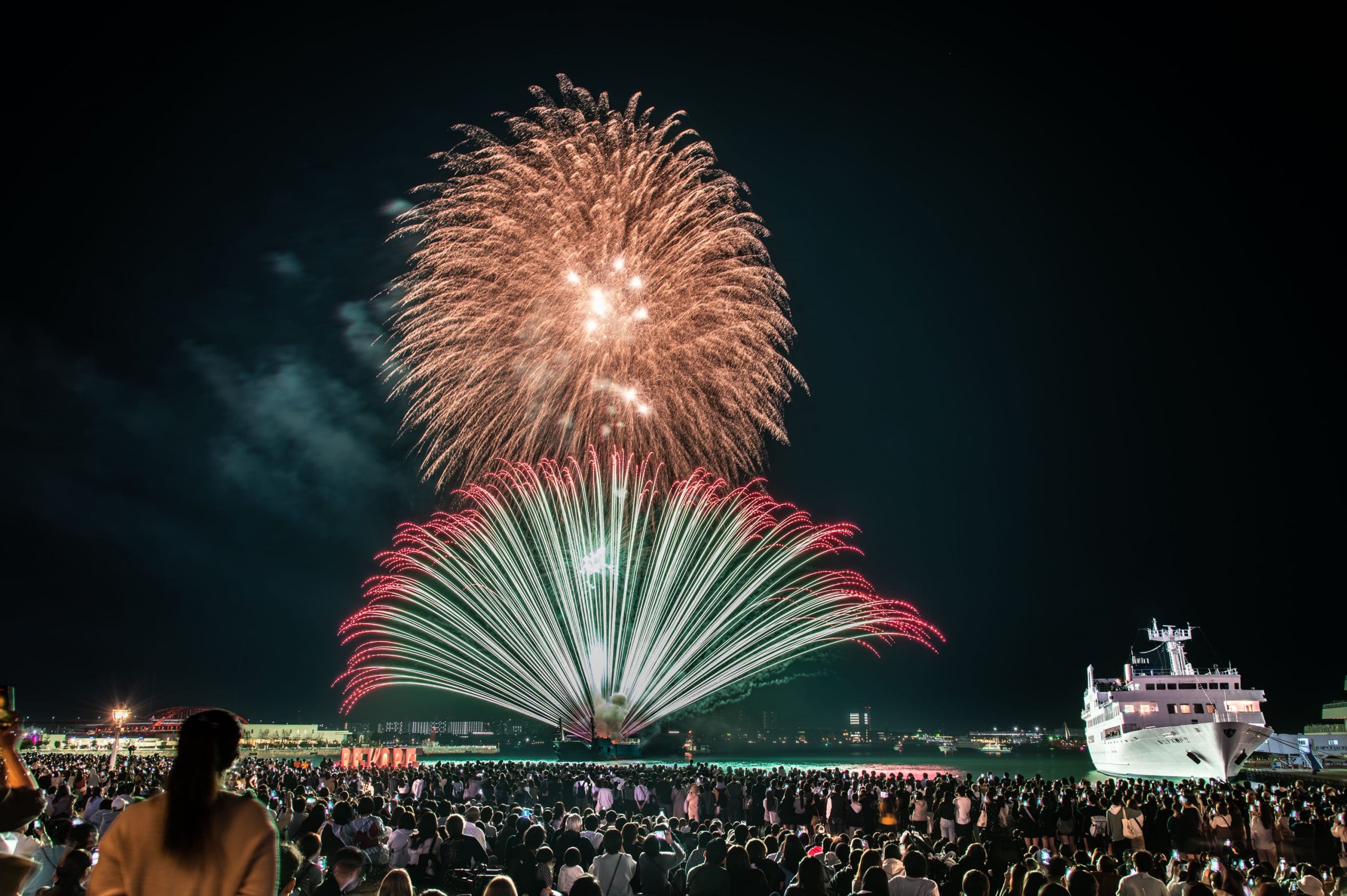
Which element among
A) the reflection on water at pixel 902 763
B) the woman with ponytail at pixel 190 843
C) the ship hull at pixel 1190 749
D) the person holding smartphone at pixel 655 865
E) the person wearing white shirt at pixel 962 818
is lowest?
the reflection on water at pixel 902 763

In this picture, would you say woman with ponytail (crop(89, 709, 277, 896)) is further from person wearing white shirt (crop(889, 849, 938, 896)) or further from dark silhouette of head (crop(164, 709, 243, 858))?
person wearing white shirt (crop(889, 849, 938, 896))

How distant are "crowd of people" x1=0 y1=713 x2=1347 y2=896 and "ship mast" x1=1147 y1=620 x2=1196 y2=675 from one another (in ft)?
119

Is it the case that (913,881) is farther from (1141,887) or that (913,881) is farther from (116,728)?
(116,728)

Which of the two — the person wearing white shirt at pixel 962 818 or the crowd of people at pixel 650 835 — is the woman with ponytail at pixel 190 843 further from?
the person wearing white shirt at pixel 962 818

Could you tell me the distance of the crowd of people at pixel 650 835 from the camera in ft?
9.14

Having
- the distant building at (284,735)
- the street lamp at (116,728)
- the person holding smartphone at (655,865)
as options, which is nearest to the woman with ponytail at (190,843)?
the person holding smartphone at (655,865)

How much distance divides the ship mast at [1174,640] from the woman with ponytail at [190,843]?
2653 inches

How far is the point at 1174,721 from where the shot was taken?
164 feet

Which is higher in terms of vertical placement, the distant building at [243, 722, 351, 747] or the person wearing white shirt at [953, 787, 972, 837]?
the person wearing white shirt at [953, 787, 972, 837]

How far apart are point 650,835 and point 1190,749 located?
4710cm

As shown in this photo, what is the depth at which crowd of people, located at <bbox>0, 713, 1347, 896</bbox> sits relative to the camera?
279 cm

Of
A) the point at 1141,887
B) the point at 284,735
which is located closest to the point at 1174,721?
the point at 1141,887

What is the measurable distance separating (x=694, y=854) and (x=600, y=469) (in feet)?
87.0

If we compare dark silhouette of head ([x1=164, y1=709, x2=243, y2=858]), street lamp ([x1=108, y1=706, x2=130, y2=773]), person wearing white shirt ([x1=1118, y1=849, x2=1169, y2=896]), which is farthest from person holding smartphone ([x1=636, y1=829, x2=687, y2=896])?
street lamp ([x1=108, y1=706, x2=130, y2=773])
